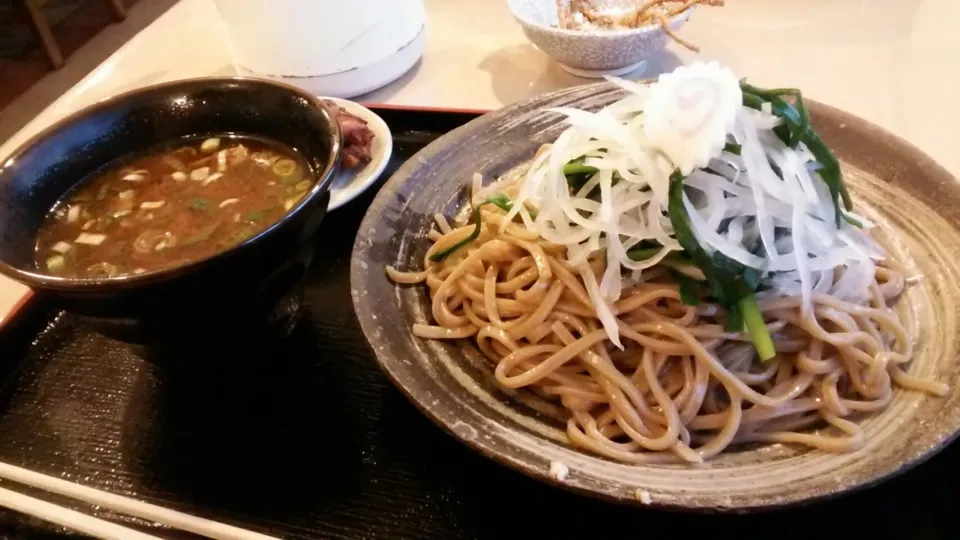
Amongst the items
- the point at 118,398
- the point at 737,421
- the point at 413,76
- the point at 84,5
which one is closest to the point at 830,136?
the point at 737,421

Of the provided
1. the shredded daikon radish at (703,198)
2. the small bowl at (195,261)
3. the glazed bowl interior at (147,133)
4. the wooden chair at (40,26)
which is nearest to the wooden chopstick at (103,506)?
the small bowl at (195,261)

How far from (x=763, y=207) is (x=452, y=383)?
0.57 m

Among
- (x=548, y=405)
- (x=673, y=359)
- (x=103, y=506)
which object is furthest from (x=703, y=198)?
(x=103, y=506)

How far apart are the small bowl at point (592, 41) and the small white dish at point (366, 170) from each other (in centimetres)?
51

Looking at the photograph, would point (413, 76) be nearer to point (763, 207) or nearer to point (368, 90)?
point (368, 90)

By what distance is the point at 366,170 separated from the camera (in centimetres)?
168

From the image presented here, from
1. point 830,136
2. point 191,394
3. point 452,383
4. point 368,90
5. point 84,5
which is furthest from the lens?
point 84,5

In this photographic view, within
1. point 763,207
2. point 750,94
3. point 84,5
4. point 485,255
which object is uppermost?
point 750,94

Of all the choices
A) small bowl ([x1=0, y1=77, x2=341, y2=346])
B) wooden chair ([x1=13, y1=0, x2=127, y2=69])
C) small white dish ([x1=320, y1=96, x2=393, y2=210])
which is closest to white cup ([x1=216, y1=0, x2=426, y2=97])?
small white dish ([x1=320, y1=96, x2=393, y2=210])

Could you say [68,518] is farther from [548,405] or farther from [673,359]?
[673,359]

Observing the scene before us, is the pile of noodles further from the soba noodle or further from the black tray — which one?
the black tray

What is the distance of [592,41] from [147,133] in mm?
1092

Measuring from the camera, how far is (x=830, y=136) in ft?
4.75

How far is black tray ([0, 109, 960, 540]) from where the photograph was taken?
1.02 m
